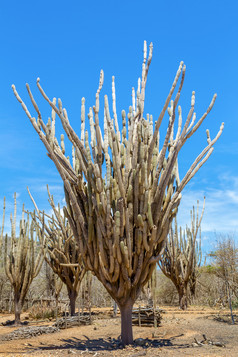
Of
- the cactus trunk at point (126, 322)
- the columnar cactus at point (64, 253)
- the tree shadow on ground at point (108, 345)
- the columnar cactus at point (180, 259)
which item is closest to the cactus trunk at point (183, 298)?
the columnar cactus at point (180, 259)

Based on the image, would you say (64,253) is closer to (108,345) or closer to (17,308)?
(17,308)

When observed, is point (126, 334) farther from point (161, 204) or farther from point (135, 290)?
point (161, 204)

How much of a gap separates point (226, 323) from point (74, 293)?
13.9ft

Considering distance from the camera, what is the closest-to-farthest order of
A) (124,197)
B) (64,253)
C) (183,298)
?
(124,197), (64,253), (183,298)

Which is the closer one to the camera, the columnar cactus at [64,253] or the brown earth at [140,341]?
the brown earth at [140,341]

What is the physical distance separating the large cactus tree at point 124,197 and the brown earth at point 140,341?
0.59 m

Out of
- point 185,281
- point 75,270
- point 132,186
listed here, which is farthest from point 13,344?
point 185,281

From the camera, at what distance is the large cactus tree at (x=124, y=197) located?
5324 millimetres

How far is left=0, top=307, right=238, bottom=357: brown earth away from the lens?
17.5 ft

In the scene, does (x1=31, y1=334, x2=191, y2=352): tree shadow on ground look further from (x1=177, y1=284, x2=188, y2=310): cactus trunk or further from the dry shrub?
(x1=177, y1=284, x2=188, y2=310): cactus trunk

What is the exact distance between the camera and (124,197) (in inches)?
212

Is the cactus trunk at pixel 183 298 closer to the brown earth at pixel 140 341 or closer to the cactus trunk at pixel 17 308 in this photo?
the brown earth at pixel 140 341

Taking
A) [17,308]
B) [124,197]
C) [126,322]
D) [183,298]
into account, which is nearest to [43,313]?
[17,308]

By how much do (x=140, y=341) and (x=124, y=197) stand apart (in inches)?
97.3
